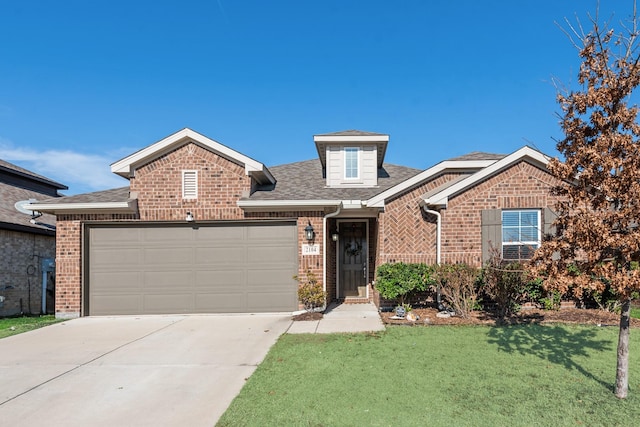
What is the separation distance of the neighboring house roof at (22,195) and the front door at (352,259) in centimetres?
929

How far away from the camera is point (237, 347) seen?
257 inches

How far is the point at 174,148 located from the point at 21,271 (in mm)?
6629

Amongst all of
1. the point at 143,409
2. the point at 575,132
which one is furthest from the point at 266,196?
the point at 575,132

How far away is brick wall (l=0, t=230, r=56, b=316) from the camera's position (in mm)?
10984

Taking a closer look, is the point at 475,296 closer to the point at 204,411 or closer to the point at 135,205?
the point at 204,411

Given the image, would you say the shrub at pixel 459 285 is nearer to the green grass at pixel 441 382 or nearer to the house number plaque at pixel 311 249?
the green grass at pixel 441 382

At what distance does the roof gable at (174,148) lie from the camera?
31.7 ft

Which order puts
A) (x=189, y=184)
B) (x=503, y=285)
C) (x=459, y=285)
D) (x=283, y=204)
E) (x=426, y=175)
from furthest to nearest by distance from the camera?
(x=426, y=175) < (x=189, y=184) < (x=283, y=204) < (x=459, y=285) < (x=503, y=285)

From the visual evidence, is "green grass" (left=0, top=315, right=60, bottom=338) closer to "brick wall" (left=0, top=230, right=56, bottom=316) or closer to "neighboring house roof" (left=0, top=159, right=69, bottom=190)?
"brick wall" (left=0, top=230, right=56, bottom=316)

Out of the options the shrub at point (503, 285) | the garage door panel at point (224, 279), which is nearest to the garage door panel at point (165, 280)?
the garage door panel at point (224, 279)

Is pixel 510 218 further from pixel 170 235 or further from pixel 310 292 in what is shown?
pixel 170 235

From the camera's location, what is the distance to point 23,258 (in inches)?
455

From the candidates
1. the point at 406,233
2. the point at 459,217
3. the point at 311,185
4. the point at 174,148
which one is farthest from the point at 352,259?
the point at 174,148

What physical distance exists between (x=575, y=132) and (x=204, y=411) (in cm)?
522
